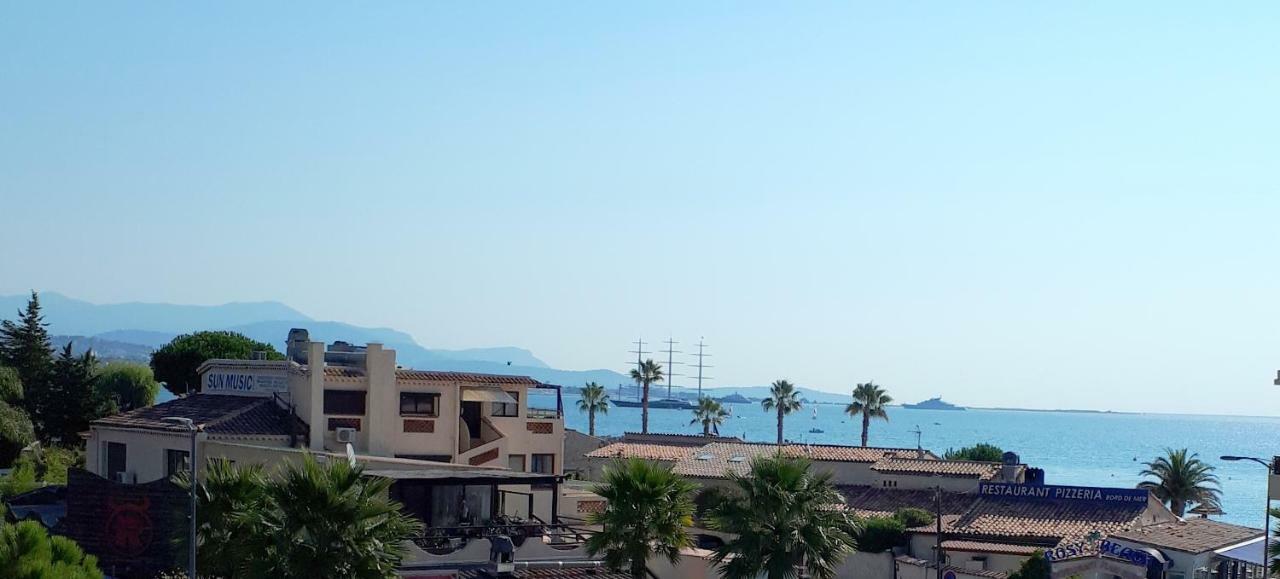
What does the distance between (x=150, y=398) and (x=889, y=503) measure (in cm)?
6015

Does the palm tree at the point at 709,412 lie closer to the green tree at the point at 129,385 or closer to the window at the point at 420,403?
the green tree at the point at 129,385

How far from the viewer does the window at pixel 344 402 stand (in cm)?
5769

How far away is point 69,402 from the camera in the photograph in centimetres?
8831

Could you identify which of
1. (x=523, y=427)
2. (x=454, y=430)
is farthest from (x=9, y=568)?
(x=523, y=427)

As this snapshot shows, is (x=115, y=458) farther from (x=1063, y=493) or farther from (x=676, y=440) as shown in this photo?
(x=676, y=440)

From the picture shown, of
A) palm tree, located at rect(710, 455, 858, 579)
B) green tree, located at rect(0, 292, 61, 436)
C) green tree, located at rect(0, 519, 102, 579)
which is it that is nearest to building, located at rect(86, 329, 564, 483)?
green tree, located at rect(0, 519, 102, 579)

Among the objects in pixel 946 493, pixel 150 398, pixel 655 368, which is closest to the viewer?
pixel 946 493

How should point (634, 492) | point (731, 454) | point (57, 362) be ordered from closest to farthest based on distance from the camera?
1. point (634, 492)
2. point (731, 454)
3. point (57, 362)

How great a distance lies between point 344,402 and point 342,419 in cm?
69

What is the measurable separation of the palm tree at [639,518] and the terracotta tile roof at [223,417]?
2138 centimetres

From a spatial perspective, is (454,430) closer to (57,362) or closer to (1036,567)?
(1036,567)

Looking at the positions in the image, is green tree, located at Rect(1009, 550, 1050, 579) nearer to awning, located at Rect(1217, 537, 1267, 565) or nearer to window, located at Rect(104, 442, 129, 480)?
awning, located at Rect(1217, 537, 1267, 565)

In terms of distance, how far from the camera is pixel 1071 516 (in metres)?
63.2

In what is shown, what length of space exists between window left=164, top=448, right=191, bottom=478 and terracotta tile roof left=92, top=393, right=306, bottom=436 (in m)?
A: 0.94
